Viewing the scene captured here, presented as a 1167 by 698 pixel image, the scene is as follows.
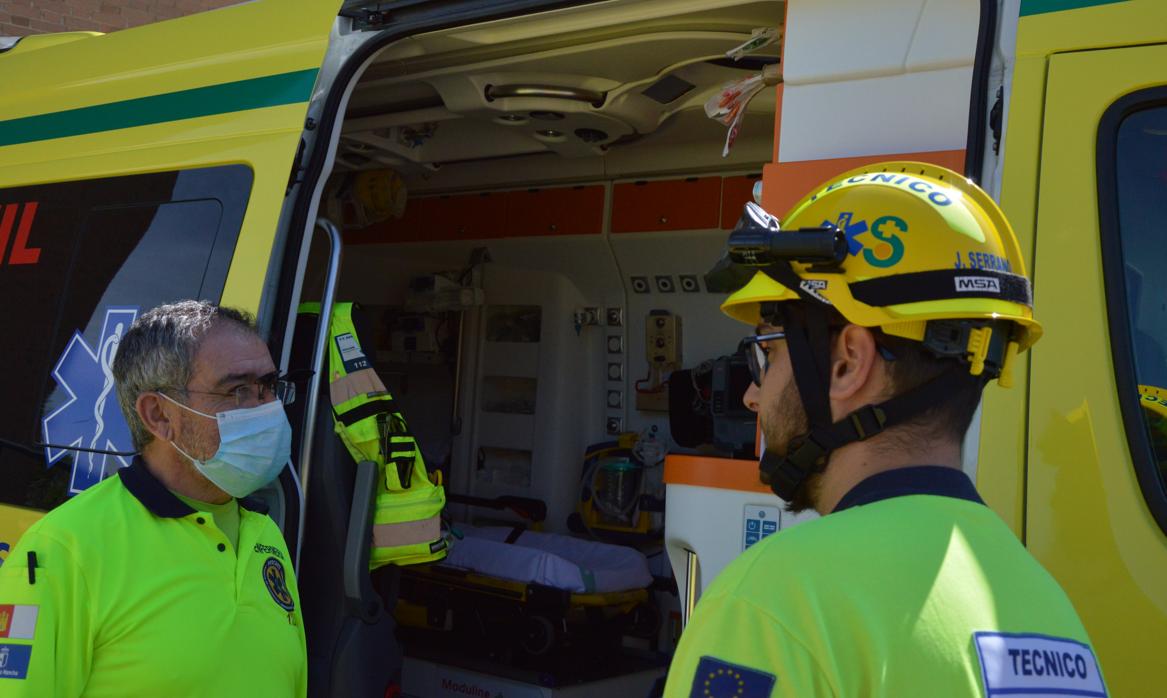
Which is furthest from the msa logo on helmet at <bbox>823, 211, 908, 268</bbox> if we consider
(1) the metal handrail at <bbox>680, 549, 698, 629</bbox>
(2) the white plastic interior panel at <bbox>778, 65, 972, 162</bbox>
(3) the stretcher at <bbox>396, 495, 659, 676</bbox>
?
(3) the stretcher at <bbox>396, 495, 659, 676</bbox>

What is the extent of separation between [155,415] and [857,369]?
4.63ft

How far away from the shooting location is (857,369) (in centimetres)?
122

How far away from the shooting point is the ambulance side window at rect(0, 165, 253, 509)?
2.90m

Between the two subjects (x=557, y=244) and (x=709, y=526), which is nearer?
(x=709, y=526)

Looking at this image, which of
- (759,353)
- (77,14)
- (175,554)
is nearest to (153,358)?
(175,554)

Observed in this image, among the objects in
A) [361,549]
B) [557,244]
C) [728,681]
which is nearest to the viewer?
[728,681]

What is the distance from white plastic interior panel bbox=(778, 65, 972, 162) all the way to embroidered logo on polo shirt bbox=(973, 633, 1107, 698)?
1.15m

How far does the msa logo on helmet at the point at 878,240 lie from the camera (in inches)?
47.6

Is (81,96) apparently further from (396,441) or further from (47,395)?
(396,441)

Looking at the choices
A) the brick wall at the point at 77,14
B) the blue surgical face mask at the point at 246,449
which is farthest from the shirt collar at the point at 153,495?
the brick wall at the point at 77,14

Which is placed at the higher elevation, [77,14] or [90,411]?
[77,14]

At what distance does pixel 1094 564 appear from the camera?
167 cm

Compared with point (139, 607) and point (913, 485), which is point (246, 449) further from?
point (913, 485)

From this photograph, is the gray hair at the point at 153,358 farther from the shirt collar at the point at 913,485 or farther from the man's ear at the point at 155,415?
the shirt collar at the point at 913,485
